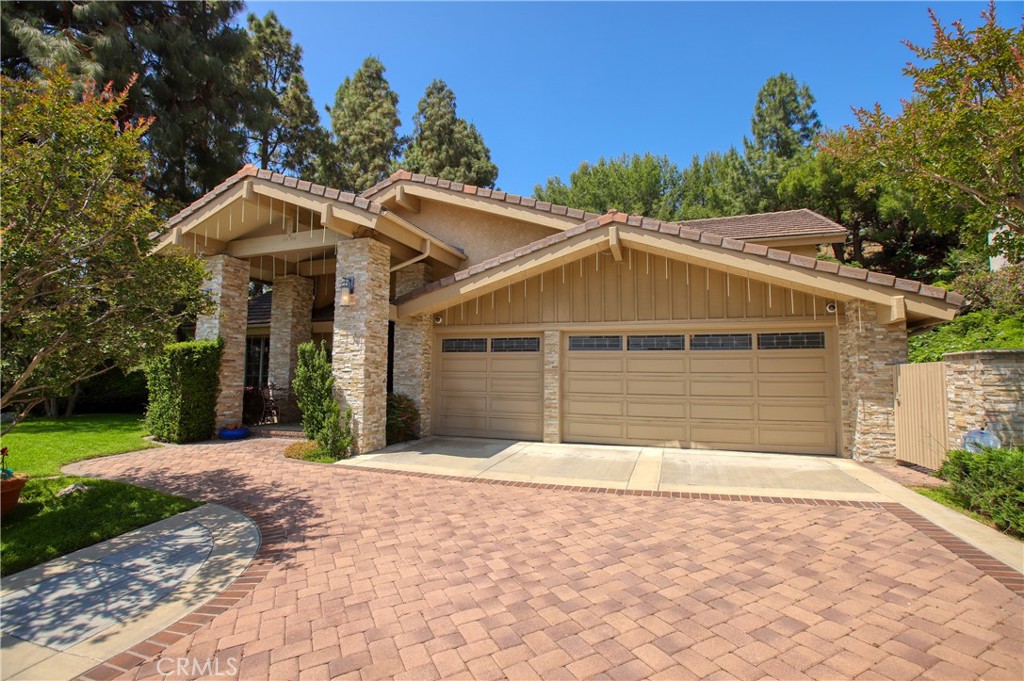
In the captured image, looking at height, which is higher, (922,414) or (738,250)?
(738,250)

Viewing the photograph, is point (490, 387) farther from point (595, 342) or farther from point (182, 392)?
point (182, 392)

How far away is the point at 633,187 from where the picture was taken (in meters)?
29.4

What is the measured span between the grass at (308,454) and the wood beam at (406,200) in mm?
6687

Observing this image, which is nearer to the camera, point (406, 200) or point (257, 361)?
point (406, 200)

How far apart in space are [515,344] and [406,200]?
5103 millimetres

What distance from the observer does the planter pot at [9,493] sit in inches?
205

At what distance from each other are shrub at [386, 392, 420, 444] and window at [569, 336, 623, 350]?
4.05 metres

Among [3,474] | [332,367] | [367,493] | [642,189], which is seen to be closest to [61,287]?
[3,474]

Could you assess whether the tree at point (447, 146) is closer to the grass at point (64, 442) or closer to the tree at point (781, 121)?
the tree at point (781, 121)

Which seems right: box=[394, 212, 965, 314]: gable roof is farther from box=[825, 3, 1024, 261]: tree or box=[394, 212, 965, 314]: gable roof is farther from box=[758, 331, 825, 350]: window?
box=[758, 331, 825, 350]: window

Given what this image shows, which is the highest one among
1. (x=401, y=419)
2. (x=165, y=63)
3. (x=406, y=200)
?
(x=165, y=63)

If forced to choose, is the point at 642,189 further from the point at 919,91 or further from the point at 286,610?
the point at 286,610

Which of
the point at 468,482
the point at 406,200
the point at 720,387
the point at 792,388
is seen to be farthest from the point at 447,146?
the point at 468,482

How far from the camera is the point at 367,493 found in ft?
21.7
